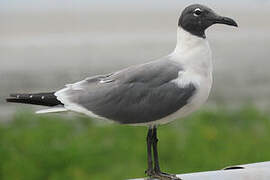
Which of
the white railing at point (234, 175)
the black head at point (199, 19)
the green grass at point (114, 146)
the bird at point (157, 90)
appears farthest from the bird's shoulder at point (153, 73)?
the green grass at point (114, 146)

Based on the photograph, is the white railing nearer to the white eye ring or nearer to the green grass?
the white eye ring

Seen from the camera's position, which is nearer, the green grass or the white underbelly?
the white underbelly

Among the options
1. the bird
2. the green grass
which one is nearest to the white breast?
the bird

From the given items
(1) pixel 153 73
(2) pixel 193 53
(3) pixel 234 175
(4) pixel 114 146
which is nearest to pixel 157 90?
(1) pixel 153 73

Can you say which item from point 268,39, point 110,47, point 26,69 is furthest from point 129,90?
point 268,39

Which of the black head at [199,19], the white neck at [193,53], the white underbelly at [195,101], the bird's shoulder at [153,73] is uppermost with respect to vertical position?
the black head at [199,19]

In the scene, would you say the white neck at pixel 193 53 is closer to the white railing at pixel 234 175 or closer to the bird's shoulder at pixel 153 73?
the bird's shoulder at pixel 153 73

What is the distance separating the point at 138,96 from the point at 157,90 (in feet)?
0.22

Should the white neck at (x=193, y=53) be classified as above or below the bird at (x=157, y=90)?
above

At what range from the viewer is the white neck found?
2.57 meters

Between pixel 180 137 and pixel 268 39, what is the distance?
16.8 feet

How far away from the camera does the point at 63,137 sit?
186 inches

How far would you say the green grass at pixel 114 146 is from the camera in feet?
13.8

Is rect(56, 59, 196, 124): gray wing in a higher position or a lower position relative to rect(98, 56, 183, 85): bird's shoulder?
lower
